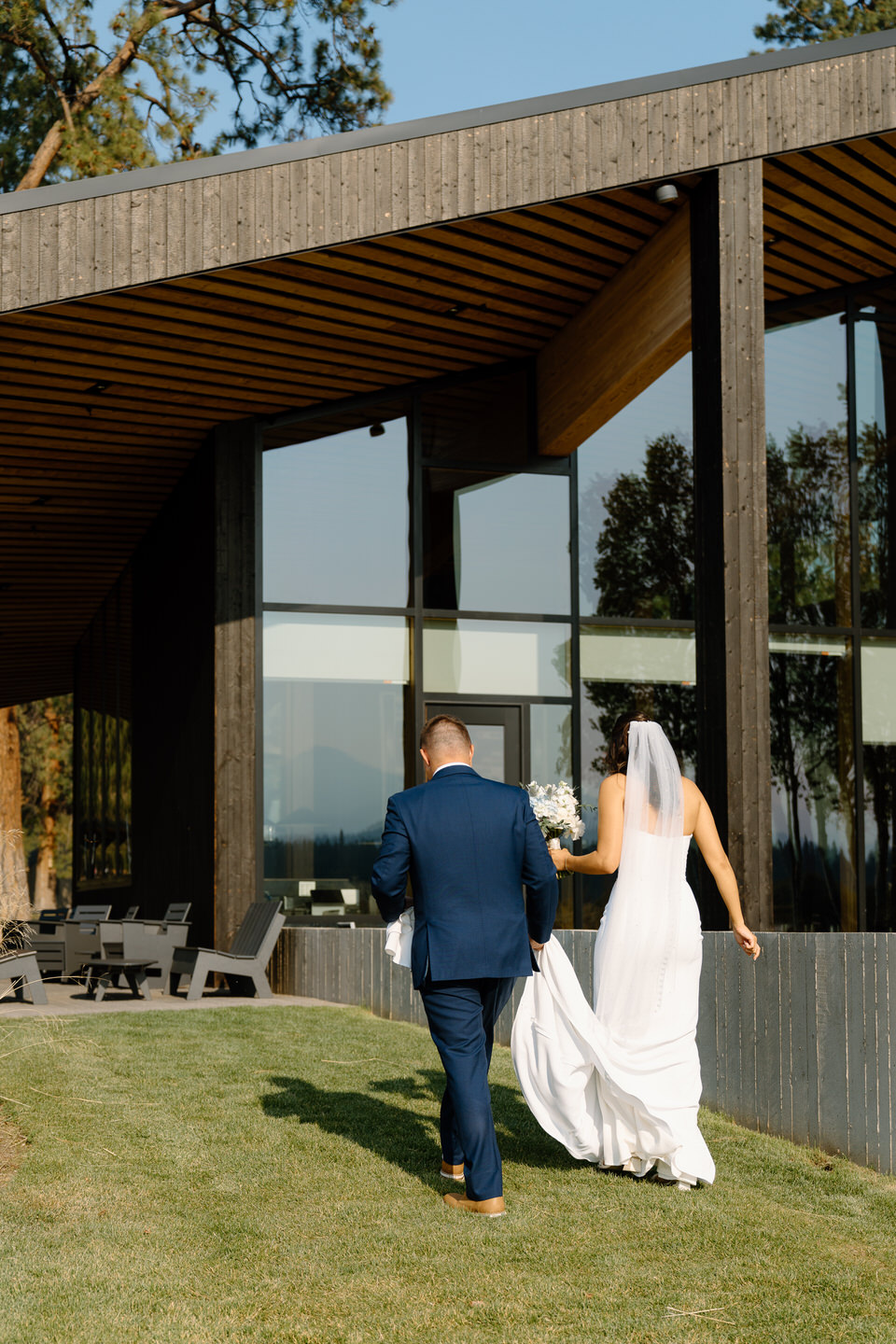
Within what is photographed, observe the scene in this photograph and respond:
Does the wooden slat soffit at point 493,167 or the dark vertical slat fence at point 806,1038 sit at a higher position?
the wooden slat soffit at point 493,167

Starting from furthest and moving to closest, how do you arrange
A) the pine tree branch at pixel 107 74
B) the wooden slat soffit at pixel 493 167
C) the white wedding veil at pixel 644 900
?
the pine tree branch at pixel 107 74
the wooden slat soffit at pixel 493 167
the white wedding veil at pixel 644 900

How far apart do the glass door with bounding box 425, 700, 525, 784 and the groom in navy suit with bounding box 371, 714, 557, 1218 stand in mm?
7141

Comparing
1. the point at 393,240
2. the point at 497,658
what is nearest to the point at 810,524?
the point at 497,658

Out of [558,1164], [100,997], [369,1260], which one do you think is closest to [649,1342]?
[369,1260]

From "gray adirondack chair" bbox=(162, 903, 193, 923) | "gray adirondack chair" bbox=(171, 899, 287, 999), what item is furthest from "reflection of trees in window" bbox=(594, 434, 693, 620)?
"gray adirondack chair" bbox=(162, 903, 193, 923)

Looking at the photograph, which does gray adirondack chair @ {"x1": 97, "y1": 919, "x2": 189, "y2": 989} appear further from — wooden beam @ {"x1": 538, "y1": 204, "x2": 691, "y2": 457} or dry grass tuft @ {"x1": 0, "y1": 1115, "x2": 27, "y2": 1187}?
dry grass tuft @ {"x1": 0, "y1": 1115, "x2": 27, "y2": 1187}

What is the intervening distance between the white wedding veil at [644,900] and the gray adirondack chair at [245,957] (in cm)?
550

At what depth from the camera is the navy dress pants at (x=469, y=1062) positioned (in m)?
4.44

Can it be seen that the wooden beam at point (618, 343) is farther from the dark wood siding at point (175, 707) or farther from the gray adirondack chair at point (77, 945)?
the gray adirondack chair at point (77, 945)

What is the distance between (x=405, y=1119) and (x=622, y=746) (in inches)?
79.2

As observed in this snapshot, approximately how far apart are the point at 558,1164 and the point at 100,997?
6105mm

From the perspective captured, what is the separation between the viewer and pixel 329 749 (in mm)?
11742

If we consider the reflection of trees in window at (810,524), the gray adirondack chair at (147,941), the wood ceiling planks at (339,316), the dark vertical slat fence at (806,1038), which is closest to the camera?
the dark vertical slat fence at (806,1038)

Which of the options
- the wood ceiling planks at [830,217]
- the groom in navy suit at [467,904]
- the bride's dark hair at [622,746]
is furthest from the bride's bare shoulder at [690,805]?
the wood ceiling planks at [830,217]
